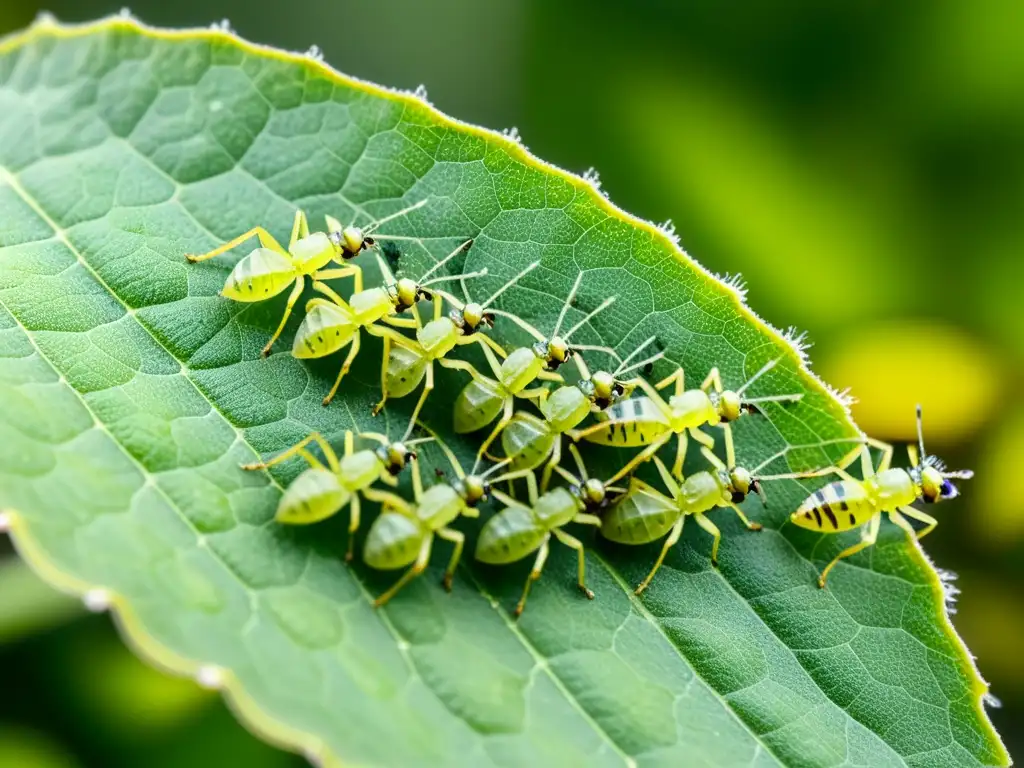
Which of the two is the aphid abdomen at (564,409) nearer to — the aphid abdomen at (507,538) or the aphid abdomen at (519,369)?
the aphid abdomen at (519,369)

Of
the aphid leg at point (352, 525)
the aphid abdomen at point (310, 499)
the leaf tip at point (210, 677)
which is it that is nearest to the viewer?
the leaf tip at point (210, 677)

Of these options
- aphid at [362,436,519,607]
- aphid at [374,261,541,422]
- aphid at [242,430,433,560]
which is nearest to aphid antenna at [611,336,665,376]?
aphid at [374,261,541,422]

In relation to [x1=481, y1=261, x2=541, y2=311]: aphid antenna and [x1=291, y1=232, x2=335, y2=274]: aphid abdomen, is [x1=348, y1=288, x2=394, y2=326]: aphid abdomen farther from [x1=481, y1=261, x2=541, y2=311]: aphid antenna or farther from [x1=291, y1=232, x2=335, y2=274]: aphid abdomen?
[x1=481, y1=261, x2=541, y2=311]: aphid antenna

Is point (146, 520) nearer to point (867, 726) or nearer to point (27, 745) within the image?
point (27, 745)

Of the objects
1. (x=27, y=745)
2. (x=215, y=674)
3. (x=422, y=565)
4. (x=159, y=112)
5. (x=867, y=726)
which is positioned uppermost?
(x=159, y=112)

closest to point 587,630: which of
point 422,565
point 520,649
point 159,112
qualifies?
point 520,649

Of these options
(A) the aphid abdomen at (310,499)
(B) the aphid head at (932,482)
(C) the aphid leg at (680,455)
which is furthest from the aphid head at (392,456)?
(B) the aphid head at (932,482)

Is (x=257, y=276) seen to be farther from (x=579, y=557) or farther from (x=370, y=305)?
(x=579, y=557)
